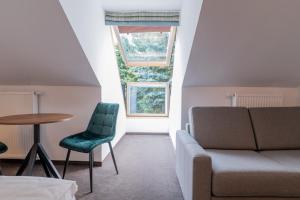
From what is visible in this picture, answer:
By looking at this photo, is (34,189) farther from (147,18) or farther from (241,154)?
(147,18)

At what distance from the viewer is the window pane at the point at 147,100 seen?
17.0ft

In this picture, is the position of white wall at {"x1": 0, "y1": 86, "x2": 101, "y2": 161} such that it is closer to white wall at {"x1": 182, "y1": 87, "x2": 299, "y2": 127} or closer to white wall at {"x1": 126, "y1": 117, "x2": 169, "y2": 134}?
white wall at {"x1": 182, "y1": 87, "x2": 299, "y2": 127}

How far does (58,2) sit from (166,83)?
3.38 metres

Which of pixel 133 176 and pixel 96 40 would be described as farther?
pixel 96 40

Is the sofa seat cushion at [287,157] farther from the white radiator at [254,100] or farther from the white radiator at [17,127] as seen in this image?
the white radiator at [17,127]

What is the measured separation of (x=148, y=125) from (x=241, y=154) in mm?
3036

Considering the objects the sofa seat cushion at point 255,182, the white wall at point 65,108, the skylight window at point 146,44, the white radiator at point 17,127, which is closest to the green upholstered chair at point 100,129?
the white wall at point 65,108

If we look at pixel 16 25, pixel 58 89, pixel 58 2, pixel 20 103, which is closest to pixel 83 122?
pixel 58 89

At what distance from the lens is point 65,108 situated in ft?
10.2

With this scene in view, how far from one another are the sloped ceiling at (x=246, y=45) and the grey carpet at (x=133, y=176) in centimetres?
113

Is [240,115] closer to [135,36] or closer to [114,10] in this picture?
[114,10]

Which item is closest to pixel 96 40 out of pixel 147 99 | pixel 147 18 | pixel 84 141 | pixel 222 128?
pixel 147 18

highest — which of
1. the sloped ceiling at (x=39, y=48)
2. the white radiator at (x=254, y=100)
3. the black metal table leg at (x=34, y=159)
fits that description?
the sloped ceiling at (x=39, y=48)

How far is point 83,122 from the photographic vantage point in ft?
10.2
